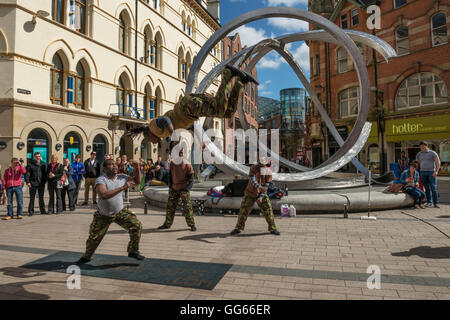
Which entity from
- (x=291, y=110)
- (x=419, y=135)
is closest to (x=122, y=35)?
(x=419, y=135)

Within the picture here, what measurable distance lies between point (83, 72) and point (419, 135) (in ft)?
79.6

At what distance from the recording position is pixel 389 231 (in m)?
6.37

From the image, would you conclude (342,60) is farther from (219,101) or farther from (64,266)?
(64,266)

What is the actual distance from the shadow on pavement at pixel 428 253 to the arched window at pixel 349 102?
24.1 metres

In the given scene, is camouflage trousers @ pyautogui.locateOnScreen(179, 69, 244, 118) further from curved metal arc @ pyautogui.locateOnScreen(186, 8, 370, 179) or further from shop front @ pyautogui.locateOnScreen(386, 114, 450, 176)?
shop front @ pyautogui.locateOnScreen(386, 114, 450, 176)

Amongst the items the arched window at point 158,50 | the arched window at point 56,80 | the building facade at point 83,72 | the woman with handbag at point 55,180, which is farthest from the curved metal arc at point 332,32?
the arched window at point 158,50

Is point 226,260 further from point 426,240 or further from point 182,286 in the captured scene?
point 426,240

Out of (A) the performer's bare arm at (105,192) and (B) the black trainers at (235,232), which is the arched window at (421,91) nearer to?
(B) the black trainers at (235,232)

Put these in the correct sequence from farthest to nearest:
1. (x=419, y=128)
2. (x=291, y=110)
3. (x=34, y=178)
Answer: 1. (x=291, y=110)
2. (x=419, y=128)
3. (x=34, y=178)

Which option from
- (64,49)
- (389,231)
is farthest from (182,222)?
(64,49)

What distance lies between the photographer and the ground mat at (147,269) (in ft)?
12.4

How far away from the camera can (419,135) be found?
21.7 m

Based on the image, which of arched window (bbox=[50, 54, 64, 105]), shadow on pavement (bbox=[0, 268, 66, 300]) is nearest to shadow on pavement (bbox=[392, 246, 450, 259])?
shadow on pavement (bbox=[0, 268, 66, 300])
